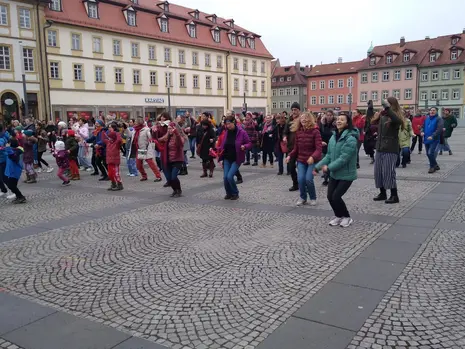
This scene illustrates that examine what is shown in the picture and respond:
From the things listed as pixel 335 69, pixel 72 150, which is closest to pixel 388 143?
pixel 72 150

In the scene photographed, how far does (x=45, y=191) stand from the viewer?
1112 centimetres

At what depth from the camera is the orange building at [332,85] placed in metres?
81.2

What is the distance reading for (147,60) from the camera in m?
49.5

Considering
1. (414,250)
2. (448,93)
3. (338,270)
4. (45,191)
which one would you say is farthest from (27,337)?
(448,93)

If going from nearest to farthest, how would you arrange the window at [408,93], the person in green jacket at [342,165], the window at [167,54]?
1. the person in green jacket at [342,165]
2. the window at [167,54]
3. the window at [408,93]

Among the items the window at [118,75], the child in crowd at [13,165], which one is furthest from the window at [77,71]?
the child in crowd at [13,165]

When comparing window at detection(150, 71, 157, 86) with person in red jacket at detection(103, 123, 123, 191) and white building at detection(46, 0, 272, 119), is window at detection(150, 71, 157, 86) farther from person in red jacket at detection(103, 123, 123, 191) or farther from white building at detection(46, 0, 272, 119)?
person in red jacket at detection(103, 123, 123, 191)

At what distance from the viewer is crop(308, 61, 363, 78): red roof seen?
82.2m

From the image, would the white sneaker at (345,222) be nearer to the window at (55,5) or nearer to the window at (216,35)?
the window at (55,5)

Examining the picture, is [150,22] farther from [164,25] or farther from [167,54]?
[167,54]

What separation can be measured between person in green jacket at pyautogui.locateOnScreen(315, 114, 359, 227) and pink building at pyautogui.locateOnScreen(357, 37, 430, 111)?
221 ft

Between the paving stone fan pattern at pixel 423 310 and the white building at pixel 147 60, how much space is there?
3111 cm

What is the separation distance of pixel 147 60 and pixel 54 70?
11394 mm

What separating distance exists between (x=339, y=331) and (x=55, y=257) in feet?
12.3
